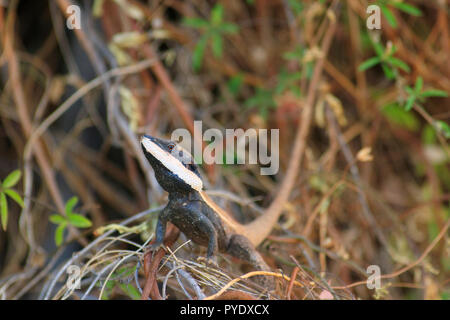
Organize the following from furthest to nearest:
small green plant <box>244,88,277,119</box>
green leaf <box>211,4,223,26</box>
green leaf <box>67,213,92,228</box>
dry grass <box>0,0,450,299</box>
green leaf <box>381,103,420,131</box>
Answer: green leaf <box>381,103,420,131</box>, small green plant <box>244,88,277,119</box>, green leaf <box>211,4,223,26</box>, dry grass <box>0,0,450,299</box>, green leaf <box>67,213,92,228</box>

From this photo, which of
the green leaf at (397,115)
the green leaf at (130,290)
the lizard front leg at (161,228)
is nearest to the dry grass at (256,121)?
the green leaf at (397,115)

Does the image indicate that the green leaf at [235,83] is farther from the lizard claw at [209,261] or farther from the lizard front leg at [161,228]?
the lizard claw at [209,261]

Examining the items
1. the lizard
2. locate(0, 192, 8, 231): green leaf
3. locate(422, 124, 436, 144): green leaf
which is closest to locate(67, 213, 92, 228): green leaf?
locate(0, 192, 8, 231): green leaf

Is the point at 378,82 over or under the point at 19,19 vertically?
under

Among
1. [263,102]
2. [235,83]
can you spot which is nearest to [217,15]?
[235,83]

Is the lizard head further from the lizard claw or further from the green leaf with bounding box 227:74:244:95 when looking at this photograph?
the green leaf with bounding box 227:74:244:95
